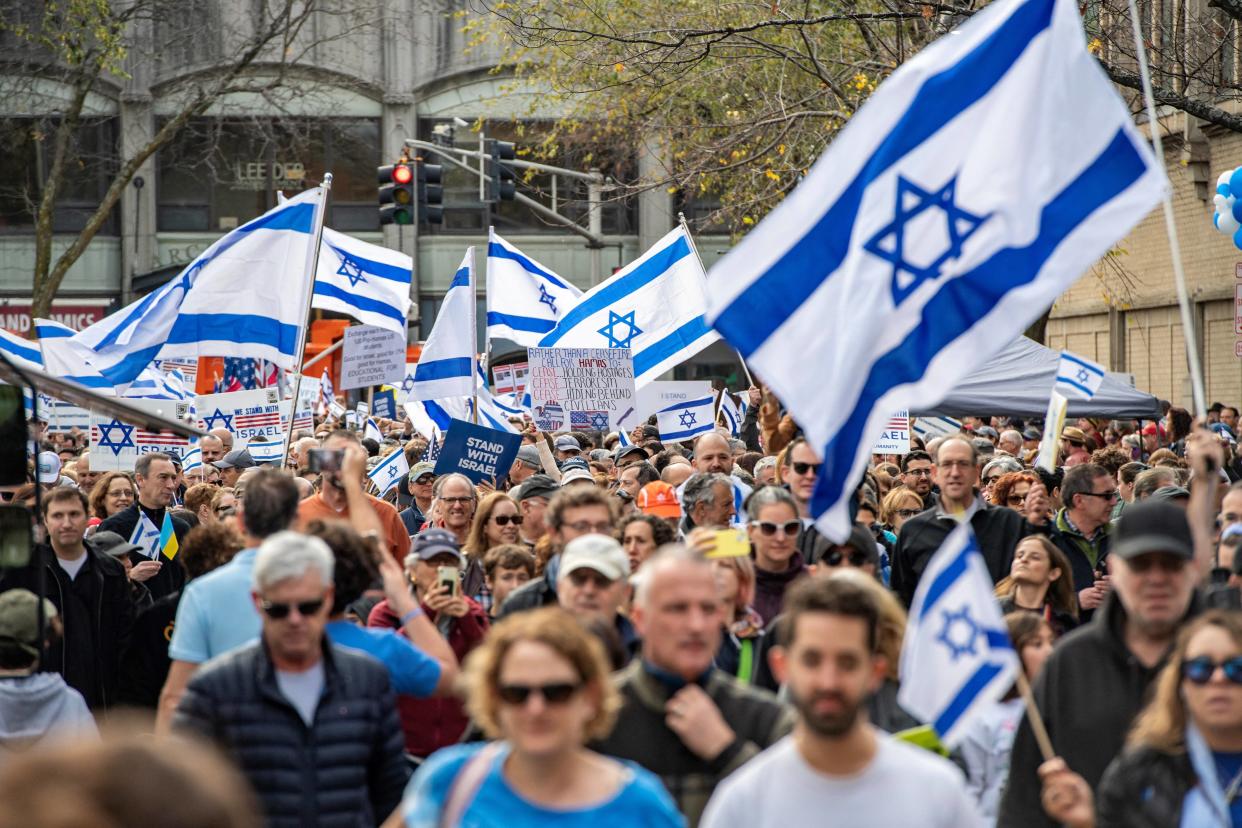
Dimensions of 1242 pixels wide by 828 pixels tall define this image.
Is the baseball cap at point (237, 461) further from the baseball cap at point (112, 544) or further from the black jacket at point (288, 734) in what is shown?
the black jacket at point (288, 734)

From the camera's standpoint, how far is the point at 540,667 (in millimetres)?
4285

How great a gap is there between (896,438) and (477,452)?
459 centimetres

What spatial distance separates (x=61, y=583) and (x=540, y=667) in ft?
18.5

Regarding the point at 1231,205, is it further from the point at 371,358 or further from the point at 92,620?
the point at 92,620

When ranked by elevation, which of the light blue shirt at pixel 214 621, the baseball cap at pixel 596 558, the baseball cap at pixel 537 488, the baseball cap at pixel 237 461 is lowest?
the light blue shirt at pixel 214 621

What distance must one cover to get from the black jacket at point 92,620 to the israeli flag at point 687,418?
787cm

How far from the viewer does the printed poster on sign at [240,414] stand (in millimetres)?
17984

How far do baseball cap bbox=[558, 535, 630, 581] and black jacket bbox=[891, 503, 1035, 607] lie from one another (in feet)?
11.1

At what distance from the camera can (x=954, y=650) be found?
509 cm

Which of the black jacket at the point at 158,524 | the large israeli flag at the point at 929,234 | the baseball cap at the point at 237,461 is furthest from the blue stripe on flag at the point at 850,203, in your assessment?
the baseball cap at the point at 237,461

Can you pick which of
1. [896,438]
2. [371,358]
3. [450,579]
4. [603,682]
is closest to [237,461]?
[371,358]

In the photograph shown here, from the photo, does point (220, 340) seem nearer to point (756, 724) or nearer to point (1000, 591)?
point (1000, 591)

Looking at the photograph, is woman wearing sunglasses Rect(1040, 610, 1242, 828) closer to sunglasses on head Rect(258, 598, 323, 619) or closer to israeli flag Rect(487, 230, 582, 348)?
sunglasses on head Rect(258, 598, 323, 619)

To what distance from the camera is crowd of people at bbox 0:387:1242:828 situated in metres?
4.20
